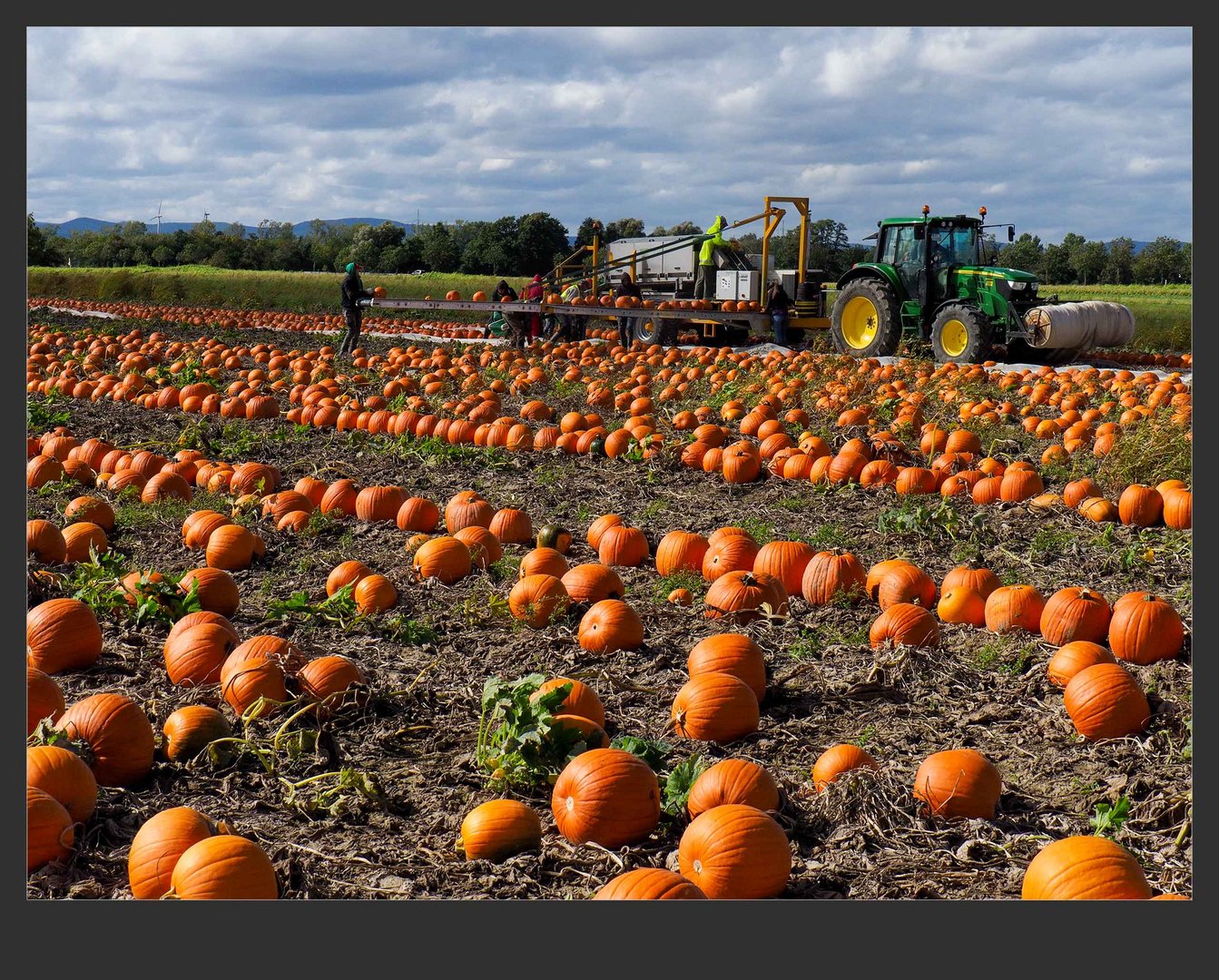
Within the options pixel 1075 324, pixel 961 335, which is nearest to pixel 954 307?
pixel 961 335

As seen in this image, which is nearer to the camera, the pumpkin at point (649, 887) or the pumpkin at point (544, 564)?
the pumpkin at point (649, 887)

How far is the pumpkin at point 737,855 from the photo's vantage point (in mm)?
3123

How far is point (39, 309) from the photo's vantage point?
29.5m

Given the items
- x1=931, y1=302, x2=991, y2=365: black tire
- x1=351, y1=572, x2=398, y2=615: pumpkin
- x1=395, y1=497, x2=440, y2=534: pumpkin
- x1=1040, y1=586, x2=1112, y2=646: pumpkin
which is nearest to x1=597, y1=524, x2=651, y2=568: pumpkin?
x1=395, y1=497, x2=440, y2=534: pumpkin

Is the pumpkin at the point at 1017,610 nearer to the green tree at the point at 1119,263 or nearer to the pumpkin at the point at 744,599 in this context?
the pumpkin at the point at 744,599

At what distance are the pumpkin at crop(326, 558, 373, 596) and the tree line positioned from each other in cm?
3251

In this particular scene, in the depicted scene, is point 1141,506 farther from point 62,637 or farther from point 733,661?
point 62,637

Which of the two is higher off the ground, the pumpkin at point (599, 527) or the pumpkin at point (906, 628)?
the pumpkin at point (599, 527)

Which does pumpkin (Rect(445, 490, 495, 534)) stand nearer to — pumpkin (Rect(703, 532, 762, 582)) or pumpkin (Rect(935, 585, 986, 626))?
pumpkin (Rect(703, 532, 762, 582))

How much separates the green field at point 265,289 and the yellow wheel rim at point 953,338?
14599 millimetres

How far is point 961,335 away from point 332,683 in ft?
54.5

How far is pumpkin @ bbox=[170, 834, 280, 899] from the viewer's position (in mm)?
2977

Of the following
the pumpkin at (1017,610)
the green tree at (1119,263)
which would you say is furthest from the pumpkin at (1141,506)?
the green tree at (1119,263)

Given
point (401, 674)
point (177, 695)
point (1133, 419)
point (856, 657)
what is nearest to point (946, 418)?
point (1133, 419)
